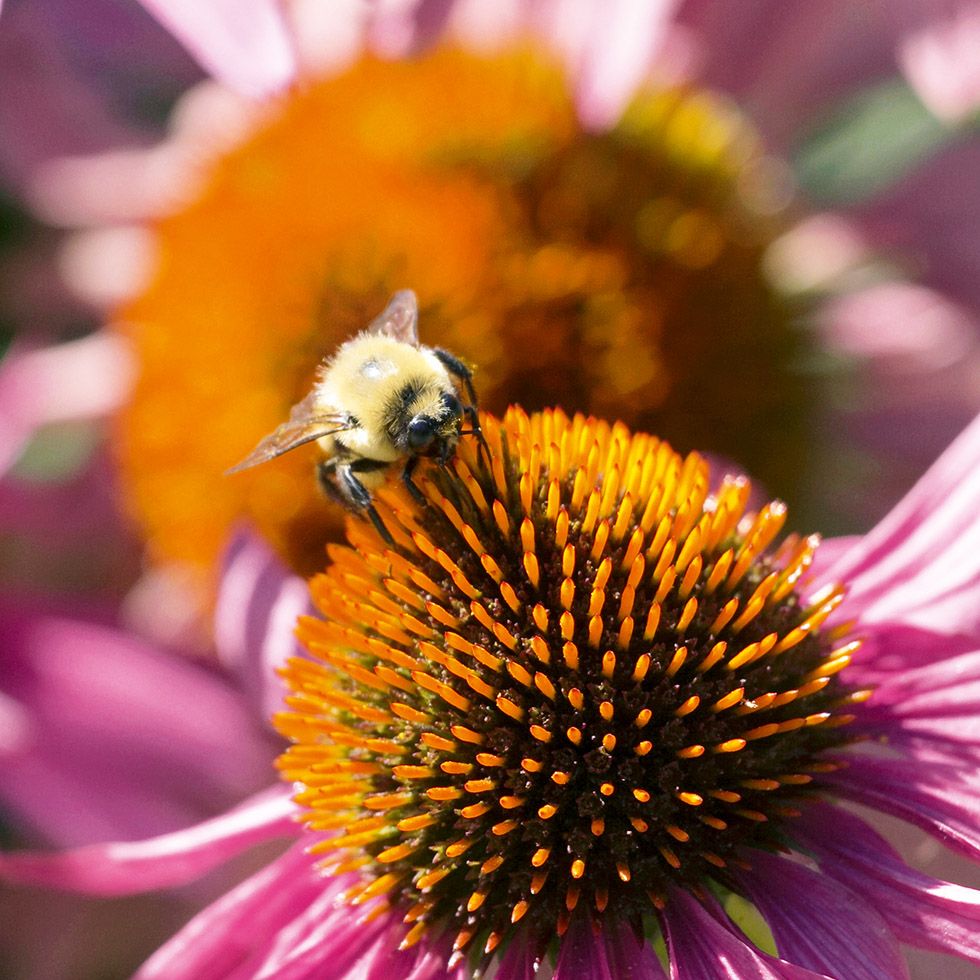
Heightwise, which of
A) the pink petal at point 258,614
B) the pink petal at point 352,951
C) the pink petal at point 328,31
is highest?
the pink petal at point 328,31

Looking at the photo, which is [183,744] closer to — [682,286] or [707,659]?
[682,286]

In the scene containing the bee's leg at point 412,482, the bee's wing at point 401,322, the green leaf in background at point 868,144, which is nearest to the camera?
the bee's leg at point 412,482

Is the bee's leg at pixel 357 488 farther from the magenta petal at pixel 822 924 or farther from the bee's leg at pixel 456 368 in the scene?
the magenta petal at pixel 822 924

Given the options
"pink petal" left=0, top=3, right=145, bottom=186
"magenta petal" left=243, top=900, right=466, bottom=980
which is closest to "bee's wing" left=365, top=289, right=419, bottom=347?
"magenta petal" left=243, top=900, right=466, bottom=980

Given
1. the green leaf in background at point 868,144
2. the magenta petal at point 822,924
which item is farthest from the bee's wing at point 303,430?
the green leaf in background at point 868,144

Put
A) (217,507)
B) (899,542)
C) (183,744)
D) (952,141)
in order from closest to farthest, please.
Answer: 1. (899,542)
2. (217,507)
3. (183,744)
4. (952,141)

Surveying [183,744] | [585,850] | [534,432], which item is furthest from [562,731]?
[183,744]

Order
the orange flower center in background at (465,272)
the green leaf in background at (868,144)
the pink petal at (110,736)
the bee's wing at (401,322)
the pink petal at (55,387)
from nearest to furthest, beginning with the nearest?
1. the bee's wing at (401,322)
2. the orange flower center in background at (465,272)
3. the pink petal at (110,736)
4. the pink petal at (55,387)
5. the green leaf in background at (868,144)

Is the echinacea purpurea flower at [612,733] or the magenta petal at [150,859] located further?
the magenta petal at [150,859]
